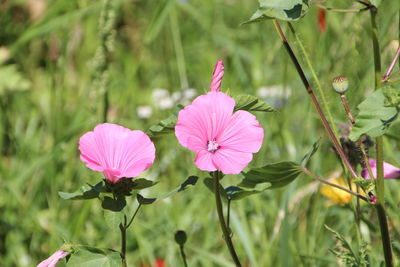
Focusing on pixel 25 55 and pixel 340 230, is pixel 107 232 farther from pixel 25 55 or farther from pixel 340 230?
pixel 25 55

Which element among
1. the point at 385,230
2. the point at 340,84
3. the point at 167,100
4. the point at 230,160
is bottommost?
the point at 385,230

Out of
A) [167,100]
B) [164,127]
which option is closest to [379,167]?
[164,127]

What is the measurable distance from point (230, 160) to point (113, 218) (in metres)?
0.18

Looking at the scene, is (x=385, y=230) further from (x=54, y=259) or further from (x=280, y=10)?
(x=54, y=259)

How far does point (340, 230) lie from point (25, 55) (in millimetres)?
1686

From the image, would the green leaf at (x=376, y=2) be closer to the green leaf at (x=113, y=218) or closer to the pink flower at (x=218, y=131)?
the pink flower at (x=218, y=131)

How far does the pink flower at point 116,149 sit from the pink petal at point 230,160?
0.10 metres

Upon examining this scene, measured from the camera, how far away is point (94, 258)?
3.09 feet

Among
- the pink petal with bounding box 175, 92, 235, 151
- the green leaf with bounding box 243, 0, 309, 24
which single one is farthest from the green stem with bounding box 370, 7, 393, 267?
the pink petal with bounding box 175, 92, 235, 151

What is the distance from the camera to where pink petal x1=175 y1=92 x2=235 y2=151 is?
90 centimetres

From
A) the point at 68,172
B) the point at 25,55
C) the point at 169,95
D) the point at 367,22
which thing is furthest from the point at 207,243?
the point at 25,55

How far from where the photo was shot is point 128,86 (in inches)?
91.4

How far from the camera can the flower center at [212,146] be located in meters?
0.93

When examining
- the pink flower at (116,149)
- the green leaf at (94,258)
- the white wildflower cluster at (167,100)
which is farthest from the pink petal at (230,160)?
the white wildflower cluster at (167,100)
